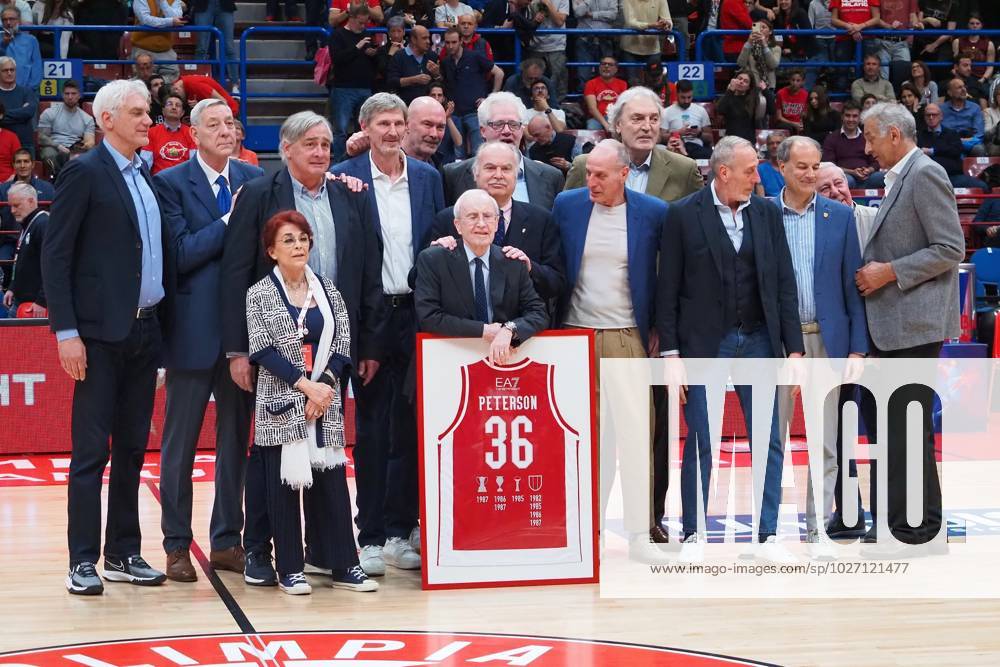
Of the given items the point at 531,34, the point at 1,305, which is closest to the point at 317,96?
the point at 531,34

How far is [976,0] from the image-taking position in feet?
57.5

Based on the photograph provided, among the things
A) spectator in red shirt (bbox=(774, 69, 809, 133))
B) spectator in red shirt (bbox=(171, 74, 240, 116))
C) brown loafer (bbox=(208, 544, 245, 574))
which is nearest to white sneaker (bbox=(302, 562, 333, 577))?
brown loafer (bbox=(208, 544, 245, 574))

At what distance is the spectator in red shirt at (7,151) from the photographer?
12367 millimetres

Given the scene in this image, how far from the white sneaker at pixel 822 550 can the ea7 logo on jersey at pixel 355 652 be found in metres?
1.54

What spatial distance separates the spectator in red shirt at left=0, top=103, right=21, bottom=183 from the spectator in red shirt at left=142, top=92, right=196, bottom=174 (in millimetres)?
1205

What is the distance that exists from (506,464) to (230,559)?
1244mm

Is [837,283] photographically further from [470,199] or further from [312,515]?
[312,515]

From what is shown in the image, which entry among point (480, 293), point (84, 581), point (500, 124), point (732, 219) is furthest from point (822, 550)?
point (84, 581)

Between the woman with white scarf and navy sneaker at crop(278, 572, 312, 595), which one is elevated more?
the woman with white scarf

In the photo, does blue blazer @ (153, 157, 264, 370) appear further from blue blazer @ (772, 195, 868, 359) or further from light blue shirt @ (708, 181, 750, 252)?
blue blazer @ (772, 195, 868, 359)

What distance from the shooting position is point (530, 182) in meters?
6.13

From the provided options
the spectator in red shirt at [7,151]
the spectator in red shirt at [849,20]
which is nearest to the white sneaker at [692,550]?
the spectator in red shirt at [7,151]

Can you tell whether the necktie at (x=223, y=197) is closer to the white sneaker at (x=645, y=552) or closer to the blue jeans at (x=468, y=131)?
the white sneaker at (x=645, y=552)

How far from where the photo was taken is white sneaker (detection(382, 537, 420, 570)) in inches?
228
